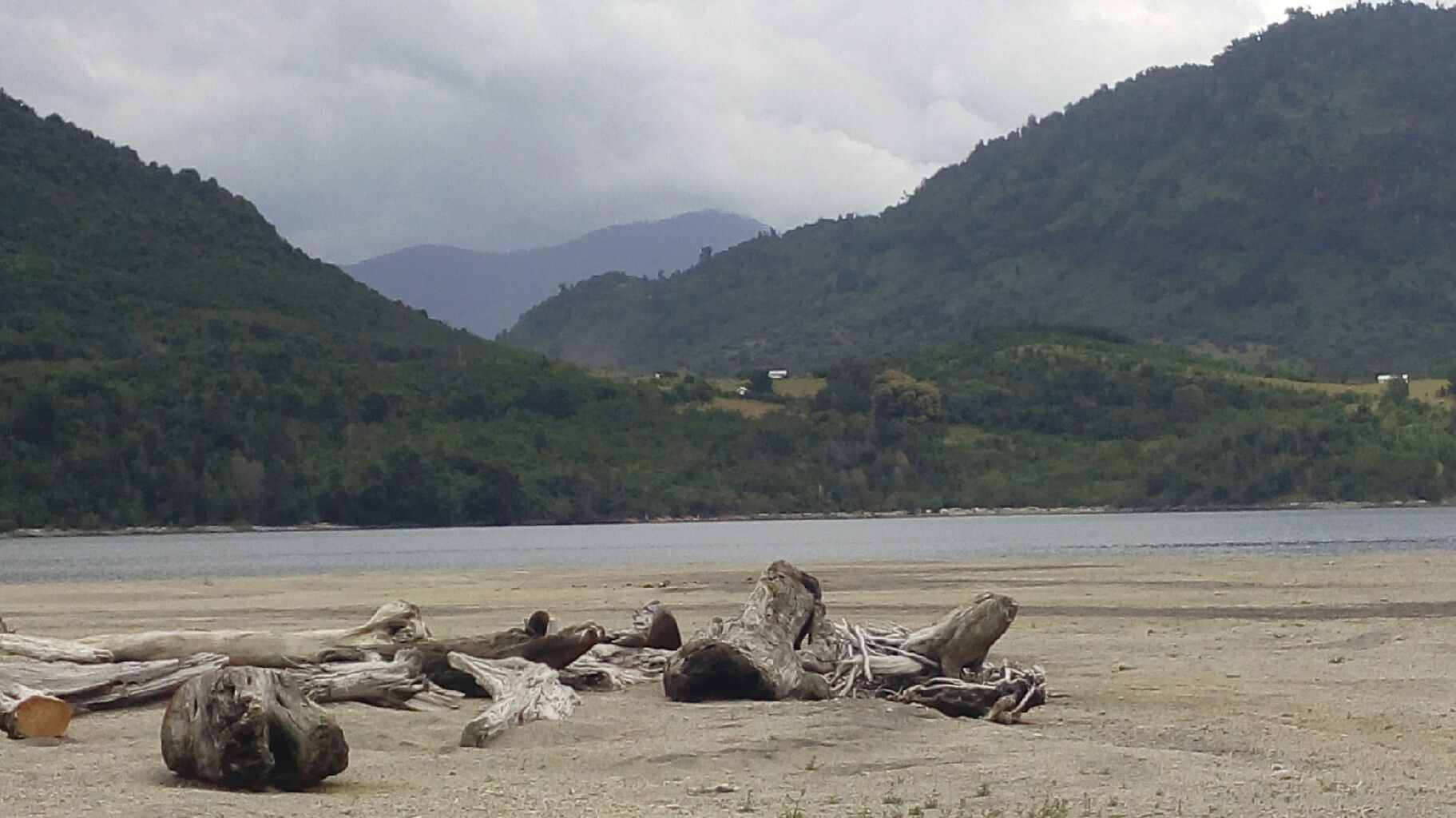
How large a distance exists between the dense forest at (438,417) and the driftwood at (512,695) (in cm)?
9595

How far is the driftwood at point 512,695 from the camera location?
14.4 meters

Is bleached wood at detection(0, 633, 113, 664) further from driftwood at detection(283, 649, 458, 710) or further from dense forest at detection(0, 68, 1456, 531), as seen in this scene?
dense forest at detection(0, 68, 1456, 531)

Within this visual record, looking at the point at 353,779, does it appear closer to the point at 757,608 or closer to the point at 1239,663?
the point at 757,608

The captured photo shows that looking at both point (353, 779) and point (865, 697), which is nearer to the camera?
point (353, 779)

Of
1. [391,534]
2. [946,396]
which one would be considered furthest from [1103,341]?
[391,534]

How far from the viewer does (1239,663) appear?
777 inches

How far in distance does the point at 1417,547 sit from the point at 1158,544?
11.8 m

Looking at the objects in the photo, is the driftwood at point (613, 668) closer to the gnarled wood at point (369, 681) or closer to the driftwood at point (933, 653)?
the gnarled wood at point (369, 681)

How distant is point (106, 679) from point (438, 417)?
111 meters

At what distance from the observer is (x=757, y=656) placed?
1606 centimetres

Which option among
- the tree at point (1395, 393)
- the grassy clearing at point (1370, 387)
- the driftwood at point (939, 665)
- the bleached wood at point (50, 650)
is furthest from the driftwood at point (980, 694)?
the grassy clearing at point (1370, 387)

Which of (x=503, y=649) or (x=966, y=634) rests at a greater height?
(x=966, y=634)

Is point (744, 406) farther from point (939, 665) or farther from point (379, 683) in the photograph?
point (379, 683)

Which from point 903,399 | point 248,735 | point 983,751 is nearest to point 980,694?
point 983,751
